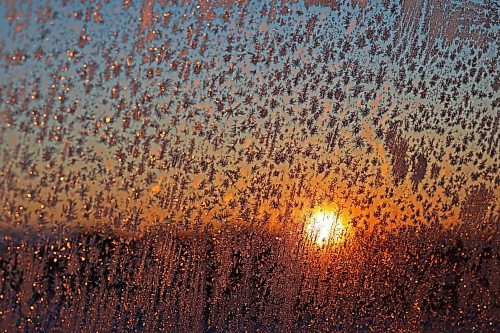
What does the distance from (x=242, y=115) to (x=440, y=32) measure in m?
0.46

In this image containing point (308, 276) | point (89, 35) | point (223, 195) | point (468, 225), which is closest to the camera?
point (89, 35)

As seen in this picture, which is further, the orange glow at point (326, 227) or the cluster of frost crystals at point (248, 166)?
the orange glow at point (326, 227)

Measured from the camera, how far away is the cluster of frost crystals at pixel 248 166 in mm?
875

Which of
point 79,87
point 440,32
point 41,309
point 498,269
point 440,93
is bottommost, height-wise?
point 41,309

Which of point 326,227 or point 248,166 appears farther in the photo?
point 326,227

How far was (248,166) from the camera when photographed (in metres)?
1.05

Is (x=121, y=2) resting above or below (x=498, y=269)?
above

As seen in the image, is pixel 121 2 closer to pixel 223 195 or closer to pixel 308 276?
pixel 223 195

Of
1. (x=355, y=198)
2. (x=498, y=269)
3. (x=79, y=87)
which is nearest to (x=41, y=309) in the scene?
(x=79, y=87)

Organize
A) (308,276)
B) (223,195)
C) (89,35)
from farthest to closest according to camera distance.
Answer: (308,276) → (223,195) → (89,35)

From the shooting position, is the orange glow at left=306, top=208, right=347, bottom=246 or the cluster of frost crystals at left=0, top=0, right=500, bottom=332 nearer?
the cluster of frost crystals at left=0, top=0, right=500, bottom=332

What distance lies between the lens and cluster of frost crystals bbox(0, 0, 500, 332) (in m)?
0.87

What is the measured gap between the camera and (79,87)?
2.90 feet

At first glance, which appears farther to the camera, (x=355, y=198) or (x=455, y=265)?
(x=455, y=265)
